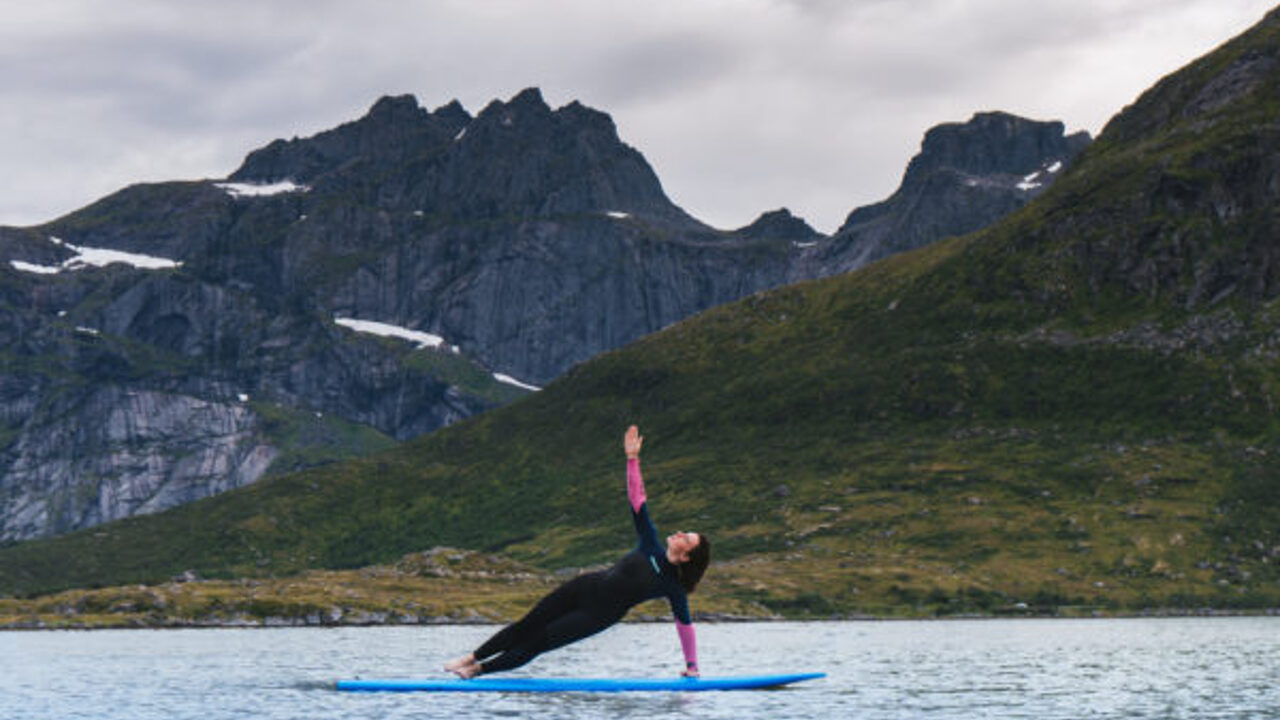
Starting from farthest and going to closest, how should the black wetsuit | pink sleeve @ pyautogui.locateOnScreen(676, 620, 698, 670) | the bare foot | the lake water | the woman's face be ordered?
the lake water, the bare foot, pink sleeve @ pyautogui.locateOnScreen(676, 620, 698, 670), the black wetsuit, the woman's face

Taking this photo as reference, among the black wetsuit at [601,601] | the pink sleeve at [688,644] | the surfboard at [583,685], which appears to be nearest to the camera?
the black wetsuit at [601,601]

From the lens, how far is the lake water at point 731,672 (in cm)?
5042

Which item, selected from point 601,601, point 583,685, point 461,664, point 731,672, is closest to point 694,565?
point 601,601

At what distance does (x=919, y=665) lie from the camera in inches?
3351

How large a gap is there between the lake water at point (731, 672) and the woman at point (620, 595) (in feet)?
14.4

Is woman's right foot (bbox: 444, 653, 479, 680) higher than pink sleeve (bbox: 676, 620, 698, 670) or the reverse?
the reverse

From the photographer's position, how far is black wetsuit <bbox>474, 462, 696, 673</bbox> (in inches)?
1527

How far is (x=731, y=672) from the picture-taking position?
79688mm

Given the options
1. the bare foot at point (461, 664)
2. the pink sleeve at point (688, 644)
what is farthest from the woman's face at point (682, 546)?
the bare foot at point (461, 664)

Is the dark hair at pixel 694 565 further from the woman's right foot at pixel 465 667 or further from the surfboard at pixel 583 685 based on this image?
the woman's right foot at pixel 465 667

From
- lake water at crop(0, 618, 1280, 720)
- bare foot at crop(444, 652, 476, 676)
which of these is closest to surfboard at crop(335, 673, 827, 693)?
bare foot at crop(444, 652, 476, 676)

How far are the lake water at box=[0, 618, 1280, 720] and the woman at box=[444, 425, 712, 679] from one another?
14.4 feet

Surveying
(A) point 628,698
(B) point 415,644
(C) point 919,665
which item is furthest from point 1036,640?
(A) point 628,698

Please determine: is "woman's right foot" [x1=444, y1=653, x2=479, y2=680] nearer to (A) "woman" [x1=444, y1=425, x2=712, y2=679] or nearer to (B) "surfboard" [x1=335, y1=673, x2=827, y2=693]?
(A) "woman" [x1=444, y1=425, x2=712, y2=679]
